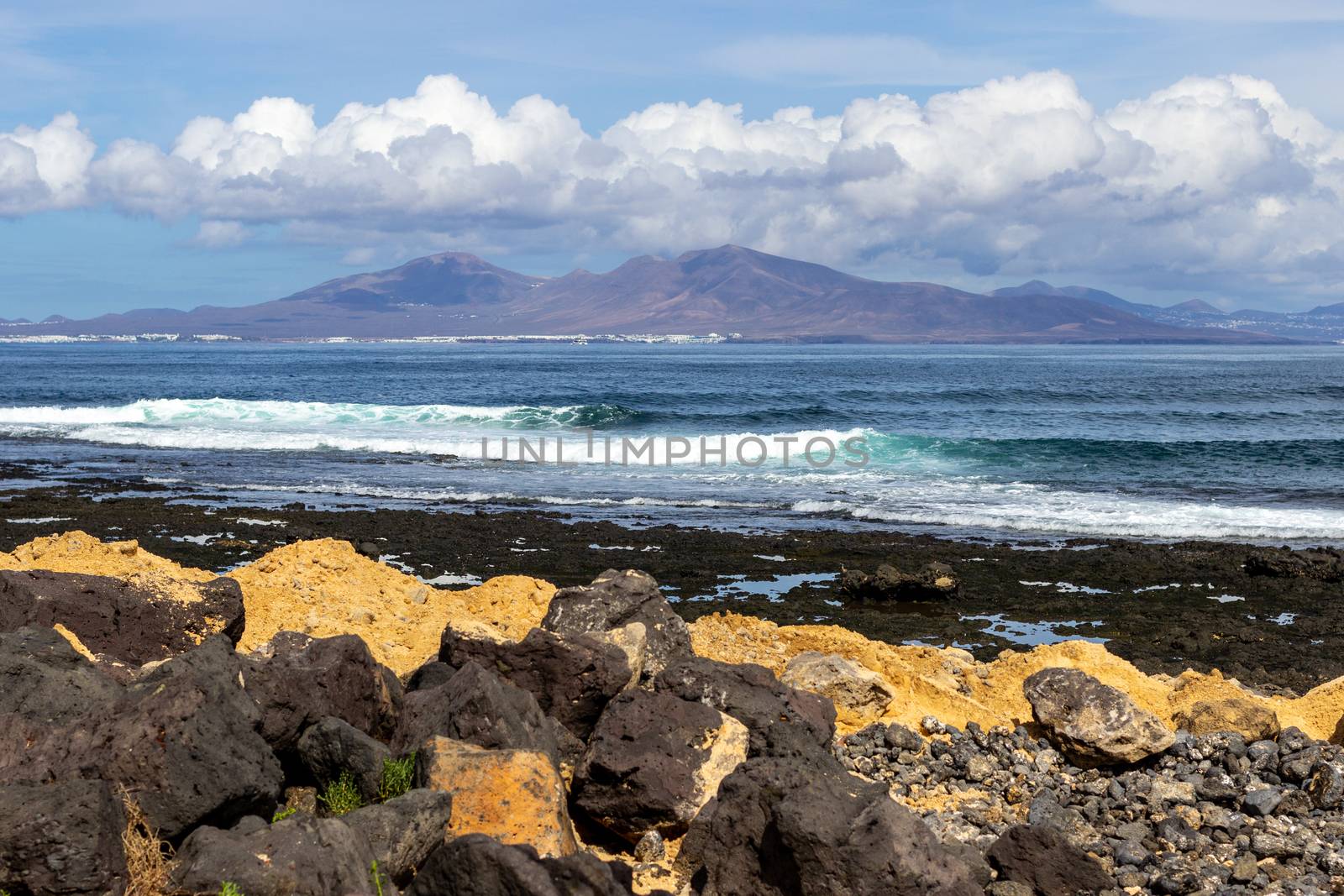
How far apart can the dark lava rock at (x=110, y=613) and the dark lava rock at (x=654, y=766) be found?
3142 millimetres

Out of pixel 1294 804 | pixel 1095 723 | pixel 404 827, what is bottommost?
pixel 1294 804

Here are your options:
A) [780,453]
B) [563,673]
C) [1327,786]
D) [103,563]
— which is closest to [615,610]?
[563,673]

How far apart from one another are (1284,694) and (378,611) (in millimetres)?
7910

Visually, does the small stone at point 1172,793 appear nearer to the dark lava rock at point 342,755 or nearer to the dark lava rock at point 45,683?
the dark lava rock at point 342,755

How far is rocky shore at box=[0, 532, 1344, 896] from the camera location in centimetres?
499

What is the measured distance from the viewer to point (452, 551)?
18.1 metres

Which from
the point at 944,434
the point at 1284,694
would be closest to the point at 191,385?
the point at 944,434

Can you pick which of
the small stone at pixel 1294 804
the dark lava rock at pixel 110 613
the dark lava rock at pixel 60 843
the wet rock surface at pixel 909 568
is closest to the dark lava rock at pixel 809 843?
the small stone at pixel 1294 804

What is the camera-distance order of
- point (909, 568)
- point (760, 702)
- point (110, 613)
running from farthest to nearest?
point (909, 568)
point (110, 613)
point (760, 702)

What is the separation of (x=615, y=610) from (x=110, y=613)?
3.32m

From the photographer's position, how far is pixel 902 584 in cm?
1496

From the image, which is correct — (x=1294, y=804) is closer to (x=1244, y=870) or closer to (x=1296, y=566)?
(x=1244, y=870)

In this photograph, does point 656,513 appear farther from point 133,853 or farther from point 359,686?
point 133,853

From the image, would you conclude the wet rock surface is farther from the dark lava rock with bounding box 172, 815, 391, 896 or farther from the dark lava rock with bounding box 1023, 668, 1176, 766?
the dark lava rock with bounding box 172, 815, 391, 896
